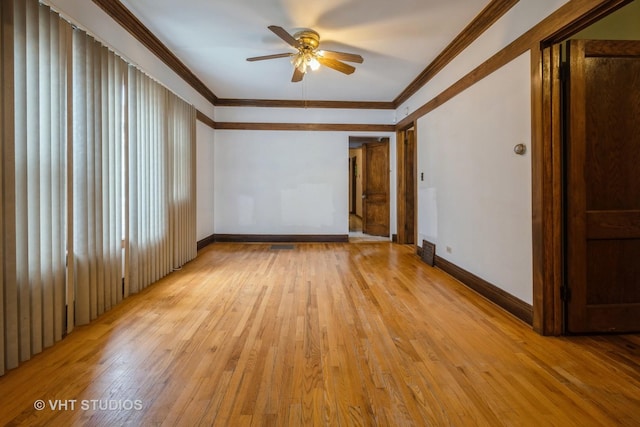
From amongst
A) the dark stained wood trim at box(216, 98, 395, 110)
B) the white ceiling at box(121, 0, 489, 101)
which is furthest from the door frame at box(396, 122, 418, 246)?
the white ceiling at box(121, 0, 489, 101)

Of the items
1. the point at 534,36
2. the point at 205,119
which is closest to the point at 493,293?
the point at 534,36

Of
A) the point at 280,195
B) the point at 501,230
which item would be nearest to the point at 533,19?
the point at 501,230

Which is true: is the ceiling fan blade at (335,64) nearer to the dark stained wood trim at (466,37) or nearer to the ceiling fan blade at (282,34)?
the ceiling fan blade at (282,34)

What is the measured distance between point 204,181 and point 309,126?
232cm

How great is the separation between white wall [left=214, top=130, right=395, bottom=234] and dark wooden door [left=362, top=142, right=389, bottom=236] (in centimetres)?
105

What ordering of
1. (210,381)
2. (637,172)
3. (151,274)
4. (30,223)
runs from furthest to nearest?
1. (151,274)
2. (637,172)
3. (30,223)
4. (210,381)

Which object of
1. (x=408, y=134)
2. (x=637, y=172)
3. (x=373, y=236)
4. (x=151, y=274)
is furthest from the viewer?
(x=373, y=236)

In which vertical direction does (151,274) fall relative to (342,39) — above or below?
below

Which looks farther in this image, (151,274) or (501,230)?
(151,274)

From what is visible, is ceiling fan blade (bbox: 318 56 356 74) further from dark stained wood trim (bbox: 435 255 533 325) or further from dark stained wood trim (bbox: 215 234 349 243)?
dark stained wood trim (bbox: 215 234 349 243)

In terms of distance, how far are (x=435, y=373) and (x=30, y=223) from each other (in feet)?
8.80

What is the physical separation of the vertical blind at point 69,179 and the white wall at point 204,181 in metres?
1.57

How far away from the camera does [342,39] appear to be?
3.68 meters

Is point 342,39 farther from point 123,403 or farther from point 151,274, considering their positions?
point 123,403
